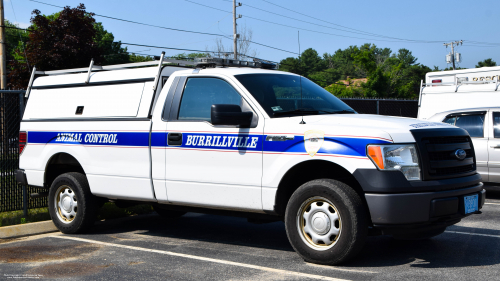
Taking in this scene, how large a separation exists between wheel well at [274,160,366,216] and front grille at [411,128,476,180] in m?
0.72

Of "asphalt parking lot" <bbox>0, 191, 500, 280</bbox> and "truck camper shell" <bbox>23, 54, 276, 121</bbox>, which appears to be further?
"truck camper shell" <bbox>23, 54, 276, 121</bbox>

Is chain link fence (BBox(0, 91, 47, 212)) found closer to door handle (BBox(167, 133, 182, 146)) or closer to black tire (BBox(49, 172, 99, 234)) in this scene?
black tire (BBox(49, 172, 99, 234))

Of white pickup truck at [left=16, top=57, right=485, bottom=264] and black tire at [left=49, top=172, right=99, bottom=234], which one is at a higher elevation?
white pickup truck at [left=16, top=57, right=485, bottom=264]

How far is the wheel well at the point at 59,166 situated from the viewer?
298 inches

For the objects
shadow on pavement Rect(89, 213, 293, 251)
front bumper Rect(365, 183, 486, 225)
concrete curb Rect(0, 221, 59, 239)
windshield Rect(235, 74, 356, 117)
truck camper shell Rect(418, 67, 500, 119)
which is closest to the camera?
front bumper Rect(365, 183, 486, 225)

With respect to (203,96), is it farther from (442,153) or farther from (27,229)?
(27,229)

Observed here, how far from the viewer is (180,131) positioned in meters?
6.20

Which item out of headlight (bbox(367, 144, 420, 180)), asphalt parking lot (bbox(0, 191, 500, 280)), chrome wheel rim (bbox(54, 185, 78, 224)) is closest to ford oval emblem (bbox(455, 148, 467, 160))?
headlight (bbox(367, 144, 420, 180))

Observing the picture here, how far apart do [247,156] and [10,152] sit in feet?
14.8

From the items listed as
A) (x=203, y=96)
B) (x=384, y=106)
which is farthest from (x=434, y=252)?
(x=384, y=106)

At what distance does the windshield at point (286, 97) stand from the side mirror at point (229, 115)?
0.27 metres

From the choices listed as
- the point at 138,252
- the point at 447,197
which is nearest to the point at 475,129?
the point at 447,197

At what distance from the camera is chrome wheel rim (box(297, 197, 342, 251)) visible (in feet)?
17.0

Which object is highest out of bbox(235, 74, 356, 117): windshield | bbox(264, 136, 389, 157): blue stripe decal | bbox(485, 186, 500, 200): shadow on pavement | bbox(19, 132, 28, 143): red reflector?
bbox(235, 74, 356, 117): windshield
